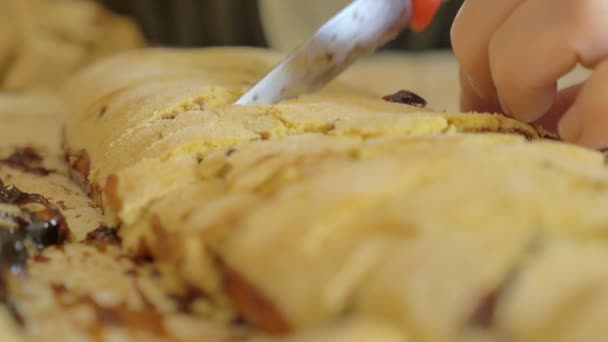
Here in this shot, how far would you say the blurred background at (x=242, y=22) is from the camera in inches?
80.4

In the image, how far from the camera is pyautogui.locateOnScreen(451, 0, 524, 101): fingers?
2.78 ft

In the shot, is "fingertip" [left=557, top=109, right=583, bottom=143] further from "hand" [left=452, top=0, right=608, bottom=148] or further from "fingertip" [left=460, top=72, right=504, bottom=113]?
"fingertip" [left=460, top=72, right=504, bottom=113]

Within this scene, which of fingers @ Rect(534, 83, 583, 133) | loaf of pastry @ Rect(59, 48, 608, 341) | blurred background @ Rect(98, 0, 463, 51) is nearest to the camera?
loaf of pastry @ Rect(59, 48, 608, 341)

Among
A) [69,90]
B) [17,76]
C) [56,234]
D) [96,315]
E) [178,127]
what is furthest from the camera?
[17,76]

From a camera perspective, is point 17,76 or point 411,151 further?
point 17,76

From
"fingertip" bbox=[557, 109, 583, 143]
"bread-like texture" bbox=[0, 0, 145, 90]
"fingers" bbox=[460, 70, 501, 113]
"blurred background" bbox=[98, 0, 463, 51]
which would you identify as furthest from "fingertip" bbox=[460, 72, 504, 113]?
"bread-like texture" bbox=[0, 0, 145, 90]

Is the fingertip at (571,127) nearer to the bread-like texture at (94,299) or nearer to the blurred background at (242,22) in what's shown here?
the bread-like texture at (94,299)

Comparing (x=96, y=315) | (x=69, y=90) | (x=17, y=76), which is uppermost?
(x=96, y=315)

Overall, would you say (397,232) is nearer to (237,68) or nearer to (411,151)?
(411,151)

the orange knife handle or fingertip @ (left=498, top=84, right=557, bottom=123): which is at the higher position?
the orange knife handle

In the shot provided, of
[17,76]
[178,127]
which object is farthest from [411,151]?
[17,76]

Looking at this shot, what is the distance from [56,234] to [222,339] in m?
0.27

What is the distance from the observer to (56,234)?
69 cm

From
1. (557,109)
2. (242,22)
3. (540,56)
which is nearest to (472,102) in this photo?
(557,109)
